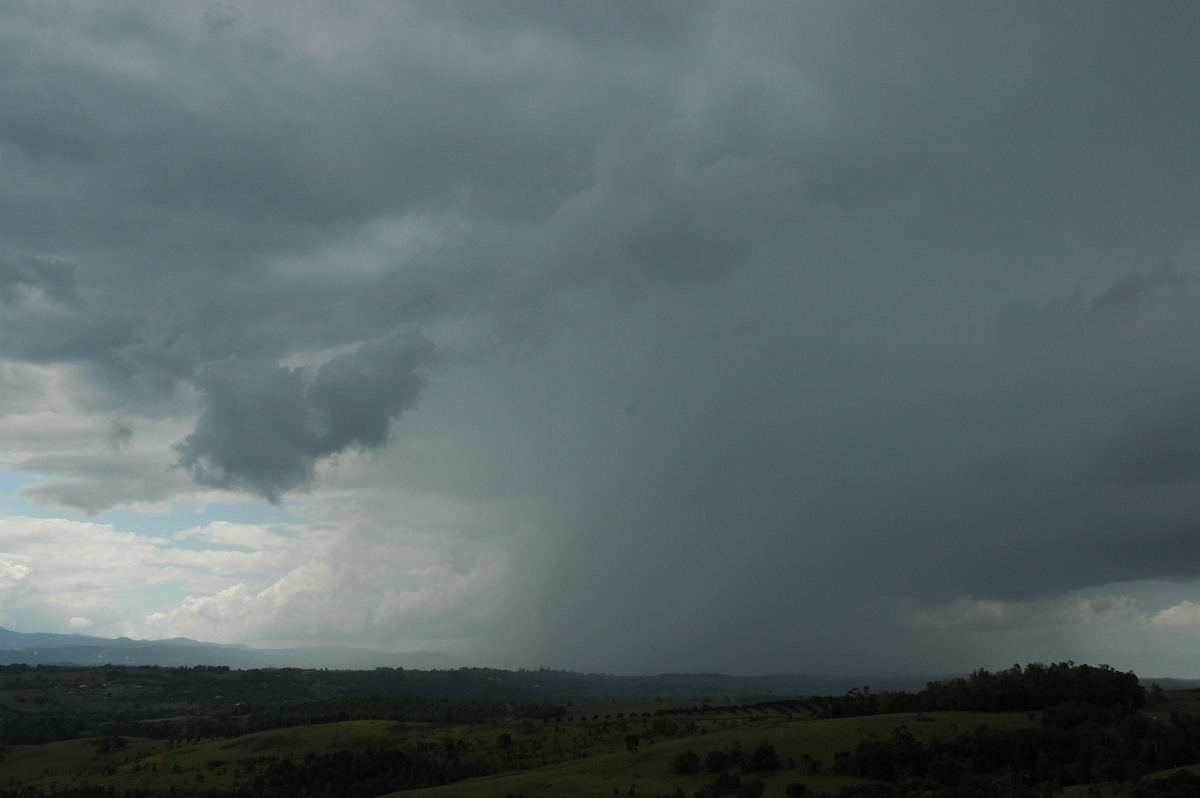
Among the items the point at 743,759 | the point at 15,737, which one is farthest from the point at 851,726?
the point at 15,737

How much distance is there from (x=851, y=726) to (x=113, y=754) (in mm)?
148482

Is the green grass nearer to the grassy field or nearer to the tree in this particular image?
the grassy field

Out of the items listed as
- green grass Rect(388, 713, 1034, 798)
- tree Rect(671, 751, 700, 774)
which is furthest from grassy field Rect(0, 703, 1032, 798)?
tree Rect(671, 751, 700, 774)

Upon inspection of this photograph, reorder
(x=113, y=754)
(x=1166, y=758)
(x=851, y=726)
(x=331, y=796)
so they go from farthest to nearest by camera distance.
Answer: (x=113, y=754) → (x=331, y=796) → (x=851, y=726) → (x=1166, y=758)

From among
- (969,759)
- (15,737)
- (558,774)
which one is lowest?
(15,737)

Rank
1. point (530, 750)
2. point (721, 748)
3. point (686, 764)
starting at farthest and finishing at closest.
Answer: point (530, 750), point (721, 748), point (686, 764)

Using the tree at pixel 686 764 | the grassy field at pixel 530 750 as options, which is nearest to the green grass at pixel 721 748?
the grassy field at pixel 530 750

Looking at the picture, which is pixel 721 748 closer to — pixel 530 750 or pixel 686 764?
pixel 686 764

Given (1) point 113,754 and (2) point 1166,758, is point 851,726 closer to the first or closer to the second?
(2) point 1166,758

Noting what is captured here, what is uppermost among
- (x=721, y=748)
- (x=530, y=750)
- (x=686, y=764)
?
(x=721, y=748)

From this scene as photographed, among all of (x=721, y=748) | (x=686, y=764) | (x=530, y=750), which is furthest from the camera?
(x=530, y=750)

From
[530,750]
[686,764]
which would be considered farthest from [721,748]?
[530,750]

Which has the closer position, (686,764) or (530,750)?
(686,764)

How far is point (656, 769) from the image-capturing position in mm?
94875
